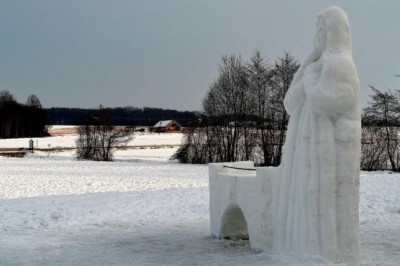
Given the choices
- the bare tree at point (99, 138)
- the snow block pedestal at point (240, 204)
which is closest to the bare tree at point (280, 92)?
the bare tree at point (99, 138)

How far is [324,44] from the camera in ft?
32.1

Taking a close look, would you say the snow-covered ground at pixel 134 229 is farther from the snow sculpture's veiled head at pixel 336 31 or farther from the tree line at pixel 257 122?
the tree line at pixel 257 122

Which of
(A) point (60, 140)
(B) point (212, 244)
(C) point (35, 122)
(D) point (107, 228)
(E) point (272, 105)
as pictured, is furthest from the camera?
(C) point (35, 122)

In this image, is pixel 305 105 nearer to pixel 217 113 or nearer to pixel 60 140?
pixel 217 113

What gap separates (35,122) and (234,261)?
91863 millimetres

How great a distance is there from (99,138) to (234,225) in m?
40.4

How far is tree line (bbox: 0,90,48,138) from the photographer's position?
9438cm

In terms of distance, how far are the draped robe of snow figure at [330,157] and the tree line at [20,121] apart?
8829 centimetres

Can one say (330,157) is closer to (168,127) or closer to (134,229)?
(134,229)

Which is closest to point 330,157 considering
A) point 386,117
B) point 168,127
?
point 386,117

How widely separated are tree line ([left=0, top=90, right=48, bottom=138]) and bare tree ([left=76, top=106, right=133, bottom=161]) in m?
43.4

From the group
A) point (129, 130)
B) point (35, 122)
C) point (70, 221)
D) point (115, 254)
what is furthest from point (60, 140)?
point (115, 254)

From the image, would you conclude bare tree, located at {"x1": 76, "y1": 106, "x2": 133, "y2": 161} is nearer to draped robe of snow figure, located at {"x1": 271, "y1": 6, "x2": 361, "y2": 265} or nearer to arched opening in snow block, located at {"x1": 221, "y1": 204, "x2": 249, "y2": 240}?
arched opening in snow block, located at {"x1": 221, "y1": 204, "x2": 249, "y2": 240}

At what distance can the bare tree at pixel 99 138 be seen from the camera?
50.4 metres
